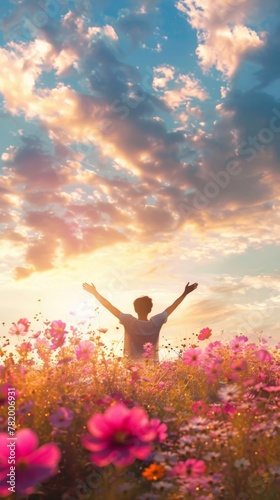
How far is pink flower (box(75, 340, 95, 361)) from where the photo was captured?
5.29 m

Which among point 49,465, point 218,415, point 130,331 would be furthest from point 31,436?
point 130,331

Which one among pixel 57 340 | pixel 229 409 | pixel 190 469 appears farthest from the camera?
pixel 57 340

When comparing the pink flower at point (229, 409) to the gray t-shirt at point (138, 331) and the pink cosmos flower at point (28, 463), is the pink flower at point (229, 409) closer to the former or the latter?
the pink cosmos flower at point (28, 463)

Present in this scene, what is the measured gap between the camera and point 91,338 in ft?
19.1

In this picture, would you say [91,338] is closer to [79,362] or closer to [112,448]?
[79,362]

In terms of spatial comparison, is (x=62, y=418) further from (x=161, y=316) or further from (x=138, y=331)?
(x=161, y=316)

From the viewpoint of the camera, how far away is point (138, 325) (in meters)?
9.22

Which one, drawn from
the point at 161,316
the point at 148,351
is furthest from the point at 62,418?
the point at 161,316

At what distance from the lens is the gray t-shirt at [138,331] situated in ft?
30.2

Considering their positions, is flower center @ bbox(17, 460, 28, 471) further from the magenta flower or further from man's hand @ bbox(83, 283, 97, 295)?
man's hand @ bbox(83, 283, 97, 295)

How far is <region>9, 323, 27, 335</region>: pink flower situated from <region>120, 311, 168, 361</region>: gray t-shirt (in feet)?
11.2

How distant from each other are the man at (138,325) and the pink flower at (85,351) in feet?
12.2

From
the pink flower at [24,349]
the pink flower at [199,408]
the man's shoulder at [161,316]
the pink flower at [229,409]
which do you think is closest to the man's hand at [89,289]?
the man's shoulder at [161,316]

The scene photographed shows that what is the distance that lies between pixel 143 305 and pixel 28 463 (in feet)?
24.5
